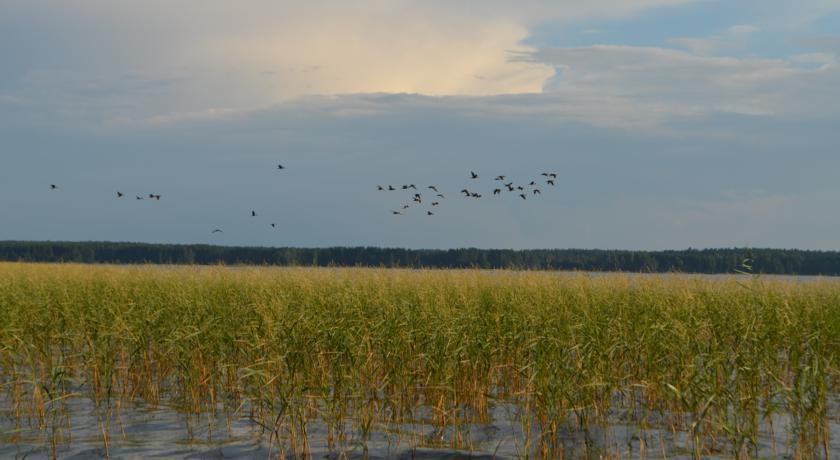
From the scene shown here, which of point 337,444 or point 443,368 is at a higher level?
point 443,368

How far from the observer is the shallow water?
6.22 metres

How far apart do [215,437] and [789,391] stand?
5164 mm

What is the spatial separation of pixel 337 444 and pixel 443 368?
1522 millimetres

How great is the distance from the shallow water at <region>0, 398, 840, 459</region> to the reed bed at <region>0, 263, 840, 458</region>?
58 millimetres

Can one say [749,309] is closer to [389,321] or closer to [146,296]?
[389,321]

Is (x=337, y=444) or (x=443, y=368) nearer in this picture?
(x=337, y=444)

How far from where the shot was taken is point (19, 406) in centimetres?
741

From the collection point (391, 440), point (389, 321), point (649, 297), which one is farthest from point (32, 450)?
point (649, 297)

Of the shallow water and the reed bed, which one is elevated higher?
the reed bed

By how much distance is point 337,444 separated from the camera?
6.39 metres

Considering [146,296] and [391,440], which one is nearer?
[391,440]

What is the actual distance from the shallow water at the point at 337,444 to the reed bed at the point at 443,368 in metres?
0.06

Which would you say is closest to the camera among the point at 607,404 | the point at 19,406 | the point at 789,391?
the point at 789,391

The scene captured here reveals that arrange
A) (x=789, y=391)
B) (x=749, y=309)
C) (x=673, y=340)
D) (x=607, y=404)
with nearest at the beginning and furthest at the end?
(x=789, y=391)
(x=607, y=404)
(x=673, y=340)
(x=749, y=309)
